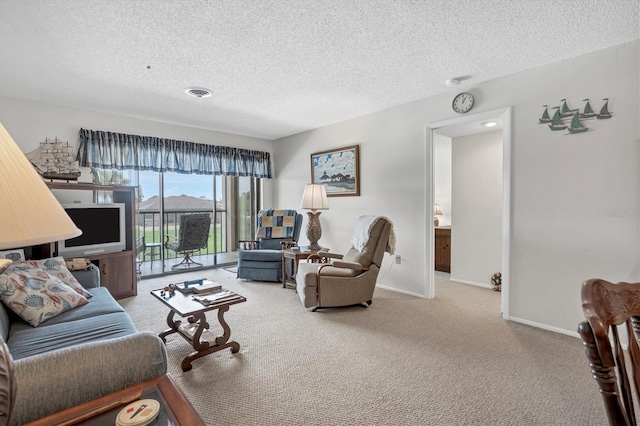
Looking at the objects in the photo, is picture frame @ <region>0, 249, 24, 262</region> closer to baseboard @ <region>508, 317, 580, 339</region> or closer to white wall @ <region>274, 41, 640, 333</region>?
white wall @ <region>274, 41, 640, 333</region>

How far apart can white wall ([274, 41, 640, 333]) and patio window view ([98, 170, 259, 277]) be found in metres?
3.56

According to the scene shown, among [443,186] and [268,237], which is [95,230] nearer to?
[268,237]

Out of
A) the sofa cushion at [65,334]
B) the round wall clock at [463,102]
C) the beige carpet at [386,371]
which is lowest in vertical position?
the beige carpet at [386,371]

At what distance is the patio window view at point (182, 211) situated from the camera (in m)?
5.00

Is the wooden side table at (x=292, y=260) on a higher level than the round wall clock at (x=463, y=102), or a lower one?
lower

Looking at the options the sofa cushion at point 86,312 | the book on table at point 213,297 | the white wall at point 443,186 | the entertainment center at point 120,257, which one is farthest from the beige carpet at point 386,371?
the white wall at point 443,186

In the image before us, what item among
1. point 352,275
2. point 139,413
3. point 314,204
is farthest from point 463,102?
point 139,413

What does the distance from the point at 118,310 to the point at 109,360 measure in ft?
4.19

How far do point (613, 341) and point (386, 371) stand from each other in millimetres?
1543

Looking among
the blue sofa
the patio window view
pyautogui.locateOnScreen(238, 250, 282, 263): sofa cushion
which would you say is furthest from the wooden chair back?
the patio window view

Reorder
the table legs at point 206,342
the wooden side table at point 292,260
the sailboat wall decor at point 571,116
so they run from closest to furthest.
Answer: the table legs at point 206,342
the sailboat wall decor at point 571,116
the wooden side table at point 292,260

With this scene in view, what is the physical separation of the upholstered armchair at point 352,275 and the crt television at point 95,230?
233 centimetres

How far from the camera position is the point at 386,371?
214cm

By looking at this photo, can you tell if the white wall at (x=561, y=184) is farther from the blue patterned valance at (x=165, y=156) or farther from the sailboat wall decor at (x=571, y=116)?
the blue patterned valance at (x=165, y=156)
